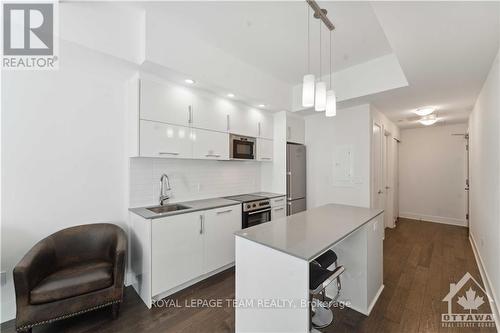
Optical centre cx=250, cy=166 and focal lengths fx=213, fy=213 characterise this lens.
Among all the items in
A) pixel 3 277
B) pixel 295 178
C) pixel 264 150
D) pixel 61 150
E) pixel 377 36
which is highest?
pixel 377 36

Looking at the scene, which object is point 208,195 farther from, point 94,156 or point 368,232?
point 368,232

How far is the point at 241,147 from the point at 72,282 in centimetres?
244

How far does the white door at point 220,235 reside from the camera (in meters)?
2.63

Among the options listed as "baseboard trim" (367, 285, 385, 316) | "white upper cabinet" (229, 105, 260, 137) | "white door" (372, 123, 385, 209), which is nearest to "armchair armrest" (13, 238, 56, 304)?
"white upper cabinet" (229, 105, 260, 137)

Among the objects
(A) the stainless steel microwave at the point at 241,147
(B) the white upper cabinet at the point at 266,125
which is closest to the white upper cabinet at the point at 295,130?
(B) the white upper cabinet at the point at 266,125

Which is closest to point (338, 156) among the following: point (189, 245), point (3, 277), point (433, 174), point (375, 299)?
point (375, 299)

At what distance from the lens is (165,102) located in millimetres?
2520

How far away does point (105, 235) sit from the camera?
7.27 feet

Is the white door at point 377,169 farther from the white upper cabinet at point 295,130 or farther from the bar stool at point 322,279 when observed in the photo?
the bar stool at point 322,279

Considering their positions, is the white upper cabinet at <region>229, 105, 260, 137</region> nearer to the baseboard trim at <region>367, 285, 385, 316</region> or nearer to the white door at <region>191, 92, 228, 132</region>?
the white door at <region>191, 92, 228, 132</region>

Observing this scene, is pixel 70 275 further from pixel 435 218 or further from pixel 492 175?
pixel 435 218

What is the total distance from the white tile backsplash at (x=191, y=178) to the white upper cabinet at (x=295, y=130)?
81 centimetres

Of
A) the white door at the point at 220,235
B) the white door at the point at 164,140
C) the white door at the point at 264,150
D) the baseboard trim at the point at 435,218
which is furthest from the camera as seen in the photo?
the baseboard trim at the point at 435,218

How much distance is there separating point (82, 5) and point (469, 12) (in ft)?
10.3
